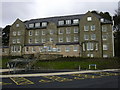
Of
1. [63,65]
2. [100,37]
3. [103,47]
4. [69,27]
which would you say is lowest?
[63,65]

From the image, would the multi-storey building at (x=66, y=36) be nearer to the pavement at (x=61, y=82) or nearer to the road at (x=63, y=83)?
the pavement at (x=61, y=82)

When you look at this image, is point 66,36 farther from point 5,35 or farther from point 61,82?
point 5,35

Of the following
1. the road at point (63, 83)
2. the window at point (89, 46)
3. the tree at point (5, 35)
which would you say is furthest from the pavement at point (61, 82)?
the tree at point (5, 35)

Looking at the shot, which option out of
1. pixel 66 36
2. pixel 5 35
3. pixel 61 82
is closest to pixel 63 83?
pixel 61 82

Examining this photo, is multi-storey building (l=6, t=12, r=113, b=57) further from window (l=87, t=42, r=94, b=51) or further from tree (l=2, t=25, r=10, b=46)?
tree (l=2, t=25, r=10, b=46)

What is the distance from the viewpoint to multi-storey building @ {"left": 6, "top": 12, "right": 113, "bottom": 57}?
49156 millimetres

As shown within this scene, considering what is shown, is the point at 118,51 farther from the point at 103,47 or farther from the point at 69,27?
the point at 69,27

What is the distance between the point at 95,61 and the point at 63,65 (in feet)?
24.8

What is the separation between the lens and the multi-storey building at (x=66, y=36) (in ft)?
161

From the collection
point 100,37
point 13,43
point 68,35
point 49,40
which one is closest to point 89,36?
point 100,37

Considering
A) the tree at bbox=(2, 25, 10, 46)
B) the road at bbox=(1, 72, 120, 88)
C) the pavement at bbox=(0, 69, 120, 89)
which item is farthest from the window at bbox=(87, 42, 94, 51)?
the tree at bbox=(2, 25, 10, 46)

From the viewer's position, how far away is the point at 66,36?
5488 centimetres

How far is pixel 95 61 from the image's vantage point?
119 feet

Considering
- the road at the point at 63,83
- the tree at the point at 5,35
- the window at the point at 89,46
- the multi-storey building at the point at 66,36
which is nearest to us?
the road at the point at 63,83
